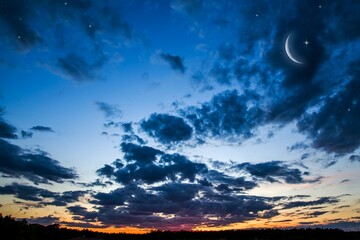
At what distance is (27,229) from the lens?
74.7 ft

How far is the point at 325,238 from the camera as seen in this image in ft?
292

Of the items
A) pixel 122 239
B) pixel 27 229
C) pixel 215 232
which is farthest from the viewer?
pixel 122 239

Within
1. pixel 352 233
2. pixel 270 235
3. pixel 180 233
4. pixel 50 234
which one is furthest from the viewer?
pixel 180 233

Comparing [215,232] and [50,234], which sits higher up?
[215,232]

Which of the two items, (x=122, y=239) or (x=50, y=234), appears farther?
(x=122, y=239)

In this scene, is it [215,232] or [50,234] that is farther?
[215,232]

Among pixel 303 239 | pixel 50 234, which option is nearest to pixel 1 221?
pixel 50 234

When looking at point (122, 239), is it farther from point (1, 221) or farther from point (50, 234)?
point (1, 221)

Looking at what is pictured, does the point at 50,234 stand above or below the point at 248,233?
below

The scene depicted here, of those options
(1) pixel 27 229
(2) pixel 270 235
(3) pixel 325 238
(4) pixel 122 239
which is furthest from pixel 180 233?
(1) pixel 27 229

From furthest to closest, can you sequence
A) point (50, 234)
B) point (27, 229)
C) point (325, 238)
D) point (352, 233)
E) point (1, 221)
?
point (325, 238)
point (352, 233)
point (50, 234)
point (27, 229)
point (1, 221)

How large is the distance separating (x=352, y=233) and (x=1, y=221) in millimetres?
88806

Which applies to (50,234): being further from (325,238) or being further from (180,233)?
(180,233)

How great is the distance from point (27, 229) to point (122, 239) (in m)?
142
